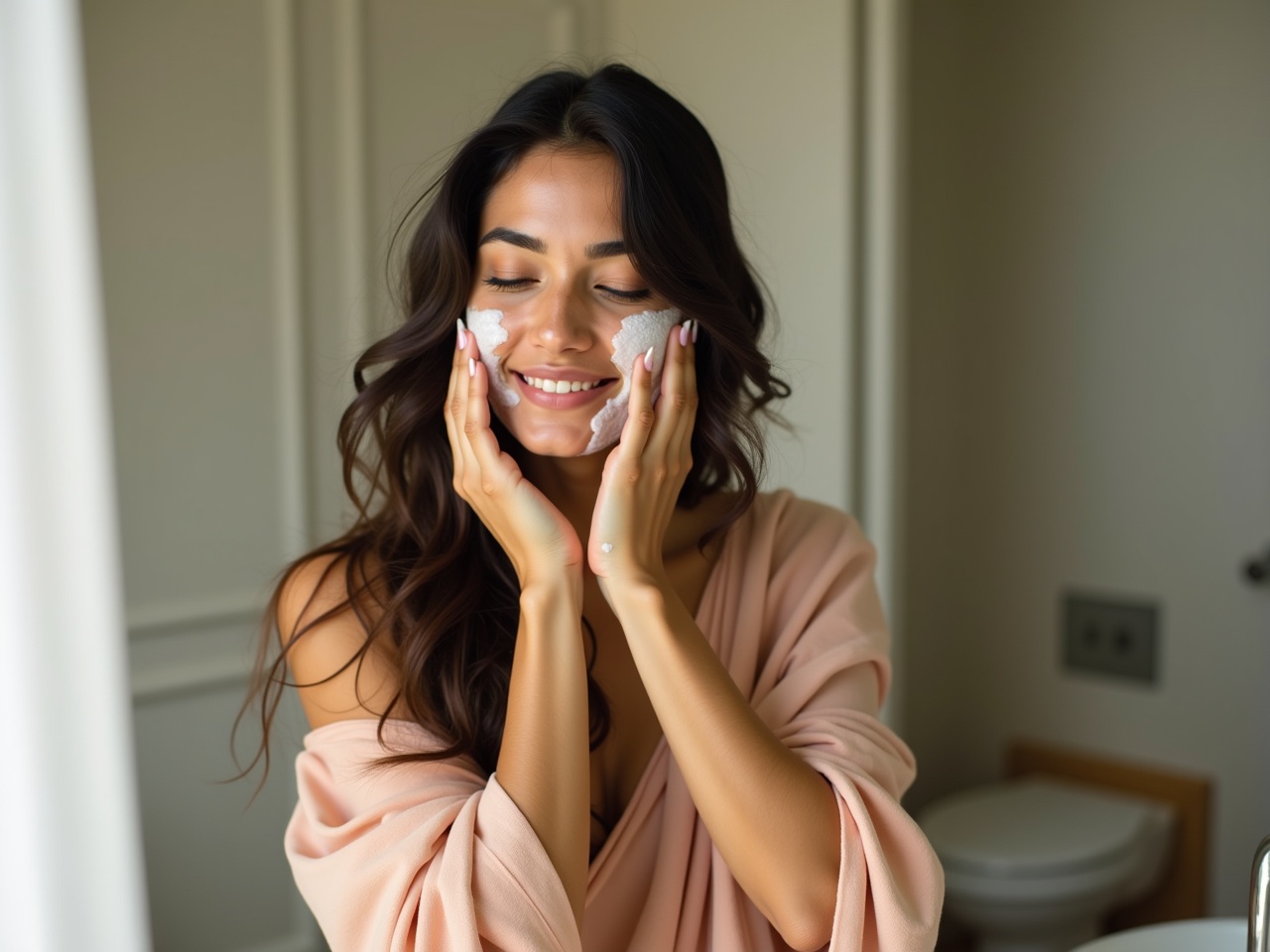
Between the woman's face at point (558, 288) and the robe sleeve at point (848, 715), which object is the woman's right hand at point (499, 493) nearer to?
the woman's face at point (558, 288)

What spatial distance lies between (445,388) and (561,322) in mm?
222

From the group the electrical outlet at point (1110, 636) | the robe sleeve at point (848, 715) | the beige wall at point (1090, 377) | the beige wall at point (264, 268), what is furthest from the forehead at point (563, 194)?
the electrical outlet at point (1110, 636)

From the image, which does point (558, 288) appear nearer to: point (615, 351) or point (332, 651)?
point (615, 351)

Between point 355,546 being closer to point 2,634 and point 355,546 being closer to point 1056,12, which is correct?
point 2,634

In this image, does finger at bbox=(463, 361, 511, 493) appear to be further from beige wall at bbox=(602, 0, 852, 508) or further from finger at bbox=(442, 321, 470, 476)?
beige wall at bbox=(602, 0, 852, 508)

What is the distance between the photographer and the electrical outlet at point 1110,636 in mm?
2580

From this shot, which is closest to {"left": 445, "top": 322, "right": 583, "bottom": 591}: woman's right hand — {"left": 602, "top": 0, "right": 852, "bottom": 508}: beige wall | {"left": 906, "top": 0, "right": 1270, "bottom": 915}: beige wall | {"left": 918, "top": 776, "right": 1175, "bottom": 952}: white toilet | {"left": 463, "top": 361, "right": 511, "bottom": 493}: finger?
{"left": 463, "top": 361, "right": 511, "bottom": 493}: finger

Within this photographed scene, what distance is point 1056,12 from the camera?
8.52 feet

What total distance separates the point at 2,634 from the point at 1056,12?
8.12 feet

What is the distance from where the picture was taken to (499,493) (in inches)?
47.8

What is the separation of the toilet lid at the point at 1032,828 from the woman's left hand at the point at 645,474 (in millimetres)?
1341

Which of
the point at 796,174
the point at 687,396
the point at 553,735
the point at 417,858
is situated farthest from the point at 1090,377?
the point at 417,858

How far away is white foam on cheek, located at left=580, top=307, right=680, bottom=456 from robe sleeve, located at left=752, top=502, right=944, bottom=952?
0.85 feet

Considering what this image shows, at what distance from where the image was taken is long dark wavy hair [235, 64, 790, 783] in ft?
3.96
